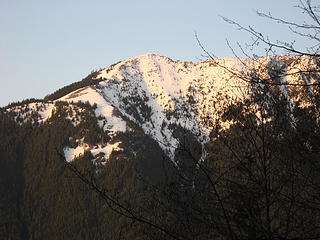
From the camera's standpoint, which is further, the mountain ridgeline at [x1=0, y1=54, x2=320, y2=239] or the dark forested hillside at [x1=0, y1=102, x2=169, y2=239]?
the dark forested hillside at [x1=0, y1=102, x2=169, y2=239]

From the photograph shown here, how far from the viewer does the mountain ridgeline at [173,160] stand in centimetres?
449

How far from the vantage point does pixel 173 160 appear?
18.0 ft

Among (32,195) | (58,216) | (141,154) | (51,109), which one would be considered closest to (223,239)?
(58,216)

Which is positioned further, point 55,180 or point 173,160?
point 55,180

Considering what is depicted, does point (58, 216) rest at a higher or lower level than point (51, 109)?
lower

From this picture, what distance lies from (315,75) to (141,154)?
394 feet

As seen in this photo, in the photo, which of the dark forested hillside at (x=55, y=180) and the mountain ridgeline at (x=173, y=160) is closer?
the mountain ridgeline at (x=173, y=160)

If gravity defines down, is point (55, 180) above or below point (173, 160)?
above

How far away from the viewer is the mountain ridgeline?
4488mm

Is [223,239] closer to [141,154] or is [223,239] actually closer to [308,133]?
[308,133]

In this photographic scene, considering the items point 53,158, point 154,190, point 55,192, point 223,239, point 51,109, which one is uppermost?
point 51,109

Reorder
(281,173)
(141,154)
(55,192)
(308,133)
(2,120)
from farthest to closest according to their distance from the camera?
(2,120) → (141,154) → (55,192) → (308,133) → (281,173)

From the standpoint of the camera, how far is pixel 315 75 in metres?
4.92

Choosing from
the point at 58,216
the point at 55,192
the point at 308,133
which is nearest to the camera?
the point at 308,133
